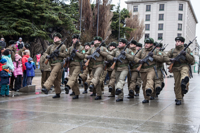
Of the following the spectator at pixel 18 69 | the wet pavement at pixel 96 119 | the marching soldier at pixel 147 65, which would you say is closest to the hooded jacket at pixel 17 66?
the spectator at pixel 18 69

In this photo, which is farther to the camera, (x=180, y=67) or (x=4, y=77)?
(x=4, y=77)

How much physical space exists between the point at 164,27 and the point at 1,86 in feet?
192

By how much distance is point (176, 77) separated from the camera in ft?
26.5

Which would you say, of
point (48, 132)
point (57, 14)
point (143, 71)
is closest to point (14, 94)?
point (143, 71)

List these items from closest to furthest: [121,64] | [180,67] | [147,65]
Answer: [180,67] < [147,65] < [121,64]

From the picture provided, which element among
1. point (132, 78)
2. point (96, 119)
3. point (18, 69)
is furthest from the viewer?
point (18, 69)

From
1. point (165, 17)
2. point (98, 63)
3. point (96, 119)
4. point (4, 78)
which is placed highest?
point (165, 17)

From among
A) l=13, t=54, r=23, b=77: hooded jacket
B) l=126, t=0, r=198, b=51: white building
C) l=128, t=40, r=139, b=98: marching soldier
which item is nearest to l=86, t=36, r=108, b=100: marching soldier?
l=128, t=40, r=139, b=98: marching soldier

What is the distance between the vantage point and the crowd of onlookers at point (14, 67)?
896 centimetres

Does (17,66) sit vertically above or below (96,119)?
above

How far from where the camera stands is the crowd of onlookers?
8.96 metres

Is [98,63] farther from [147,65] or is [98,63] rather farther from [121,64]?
[147,65]

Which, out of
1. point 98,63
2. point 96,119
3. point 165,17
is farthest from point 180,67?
point 165,17

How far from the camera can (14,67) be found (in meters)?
10.3
